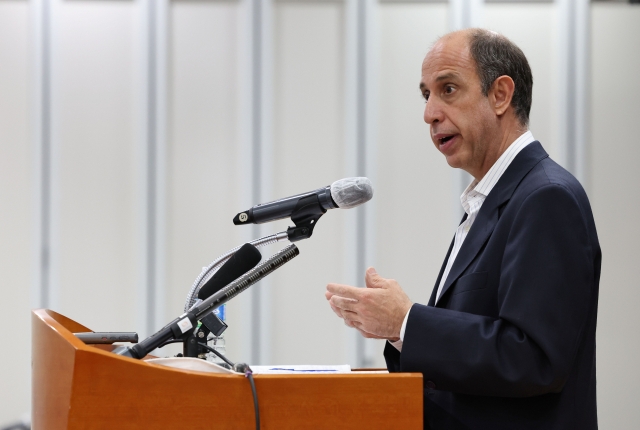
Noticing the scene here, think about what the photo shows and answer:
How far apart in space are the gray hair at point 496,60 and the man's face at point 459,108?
2cm

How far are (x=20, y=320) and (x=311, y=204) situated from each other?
262 centimetres

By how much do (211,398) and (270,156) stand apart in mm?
2379

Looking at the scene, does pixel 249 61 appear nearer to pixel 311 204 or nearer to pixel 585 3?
pixel 585 3

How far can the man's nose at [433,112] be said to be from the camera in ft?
5.07

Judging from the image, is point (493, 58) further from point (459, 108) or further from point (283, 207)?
point (283, 207)

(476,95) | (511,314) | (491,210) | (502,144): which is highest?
(476,95)

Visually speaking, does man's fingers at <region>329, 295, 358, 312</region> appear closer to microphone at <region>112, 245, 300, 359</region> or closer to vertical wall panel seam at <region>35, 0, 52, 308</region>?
microphone at <region>112, 245, 300, 359</region>

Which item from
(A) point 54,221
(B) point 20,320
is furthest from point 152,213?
(B) point 20,320

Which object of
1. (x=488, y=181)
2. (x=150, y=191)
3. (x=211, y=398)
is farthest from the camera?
(x=150, y=191)

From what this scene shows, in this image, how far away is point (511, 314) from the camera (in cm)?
119

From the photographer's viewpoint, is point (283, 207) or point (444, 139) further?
point (444, 139)

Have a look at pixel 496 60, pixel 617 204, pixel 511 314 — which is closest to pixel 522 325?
pixel 511 314

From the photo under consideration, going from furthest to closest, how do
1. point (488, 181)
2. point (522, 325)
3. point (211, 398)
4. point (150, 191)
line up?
point (150, 191), point (488, 181), point (522, 325), point (211, 398)

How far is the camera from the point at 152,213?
3.34m
